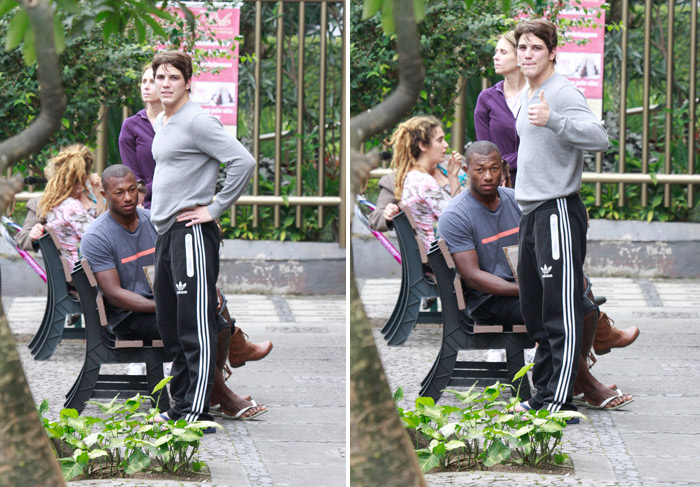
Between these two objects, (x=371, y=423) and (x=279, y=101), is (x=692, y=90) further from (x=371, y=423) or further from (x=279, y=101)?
(x=371, y=423)

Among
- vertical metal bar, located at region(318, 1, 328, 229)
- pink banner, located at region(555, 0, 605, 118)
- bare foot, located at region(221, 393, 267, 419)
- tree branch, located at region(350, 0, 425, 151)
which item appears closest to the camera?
tree branch, located at region(350, 0, 425, 151)

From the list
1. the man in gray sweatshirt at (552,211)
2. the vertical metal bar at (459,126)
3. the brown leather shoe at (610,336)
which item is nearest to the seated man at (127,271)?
the man in gray sweatshirt at (552,211)

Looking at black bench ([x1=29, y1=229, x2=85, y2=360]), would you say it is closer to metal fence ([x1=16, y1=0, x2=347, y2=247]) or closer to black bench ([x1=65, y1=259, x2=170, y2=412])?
black bench ([x1=65, y1=259, x2=170, y2=412])

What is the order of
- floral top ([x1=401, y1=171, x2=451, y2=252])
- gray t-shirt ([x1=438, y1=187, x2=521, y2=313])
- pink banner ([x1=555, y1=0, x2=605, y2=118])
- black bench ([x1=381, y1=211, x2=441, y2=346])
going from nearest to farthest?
gray t-shirt ([x1=438, y1=187, x2=521, y2=313]) → black bench ([x1=381, y1=211, x2=441, y2=346]) → floral top ([x1=401, y1=171, x2=451, y2=252]) → pink banner ([x1=555, y1=0, x2=605, y2=118])

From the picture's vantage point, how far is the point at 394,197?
6969 mm

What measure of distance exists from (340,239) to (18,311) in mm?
2793

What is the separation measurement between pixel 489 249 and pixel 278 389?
168 cm

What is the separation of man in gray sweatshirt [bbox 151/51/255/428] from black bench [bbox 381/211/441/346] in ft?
5.04

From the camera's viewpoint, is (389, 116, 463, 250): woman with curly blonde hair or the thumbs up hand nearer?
the thumbs up hand

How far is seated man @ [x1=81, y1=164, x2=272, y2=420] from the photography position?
5.52m

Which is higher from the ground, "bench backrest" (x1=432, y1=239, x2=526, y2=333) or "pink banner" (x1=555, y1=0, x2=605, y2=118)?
"pink banner" (x1=555, y1=0, x2=605, y2=118)

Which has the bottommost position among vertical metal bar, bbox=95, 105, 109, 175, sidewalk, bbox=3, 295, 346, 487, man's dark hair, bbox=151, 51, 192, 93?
sidewalk, bbox=3, 295, 346, 487

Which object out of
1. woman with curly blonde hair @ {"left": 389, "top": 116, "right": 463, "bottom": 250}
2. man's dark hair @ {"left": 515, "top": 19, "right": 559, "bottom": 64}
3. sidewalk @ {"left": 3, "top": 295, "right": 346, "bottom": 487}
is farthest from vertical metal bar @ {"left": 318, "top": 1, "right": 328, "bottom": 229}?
man's dark hair @ {"left": 515, "top": 19, "right": 559, "bottom": 64}

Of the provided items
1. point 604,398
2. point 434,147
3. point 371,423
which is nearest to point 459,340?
point 604,398
